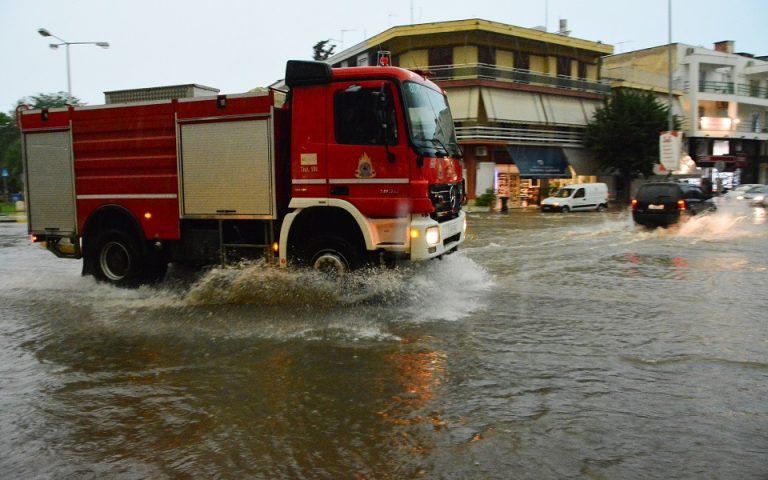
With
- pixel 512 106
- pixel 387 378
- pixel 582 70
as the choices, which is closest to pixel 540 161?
pixel 512 106

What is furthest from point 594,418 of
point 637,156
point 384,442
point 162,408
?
point 637,156

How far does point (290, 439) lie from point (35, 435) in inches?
69.7

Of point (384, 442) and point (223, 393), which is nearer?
point (384, 442)

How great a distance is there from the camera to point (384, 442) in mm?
3998

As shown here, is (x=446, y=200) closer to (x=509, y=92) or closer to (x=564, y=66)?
(x=509, y=92)

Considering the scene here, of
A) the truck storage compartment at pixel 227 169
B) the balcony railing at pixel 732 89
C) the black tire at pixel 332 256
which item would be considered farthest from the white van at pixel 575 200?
the truck storage compartment at pixel 227 169

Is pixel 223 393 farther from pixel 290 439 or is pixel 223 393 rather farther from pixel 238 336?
pixel 238 336

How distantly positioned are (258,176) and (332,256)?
149 centimetres

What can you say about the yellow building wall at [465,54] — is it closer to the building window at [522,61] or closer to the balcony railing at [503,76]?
the balcony railing at [503,76]

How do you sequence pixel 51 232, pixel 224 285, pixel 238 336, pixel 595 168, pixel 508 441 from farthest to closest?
1. pixel 595 168
2. pixel 51 232
3. pixel 224 285
4. pixel 238 336
5. pixel 508 441

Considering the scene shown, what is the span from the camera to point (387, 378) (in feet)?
17.4

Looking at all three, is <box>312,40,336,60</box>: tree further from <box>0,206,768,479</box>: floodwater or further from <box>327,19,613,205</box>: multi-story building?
<box>0,206,768,479</box>: floodwater

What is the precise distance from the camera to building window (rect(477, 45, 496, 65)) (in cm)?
3688

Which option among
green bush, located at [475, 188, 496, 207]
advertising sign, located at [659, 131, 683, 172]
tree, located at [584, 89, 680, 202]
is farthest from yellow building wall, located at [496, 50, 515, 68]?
advertising sign, located at [659, 131, 683, 172]
